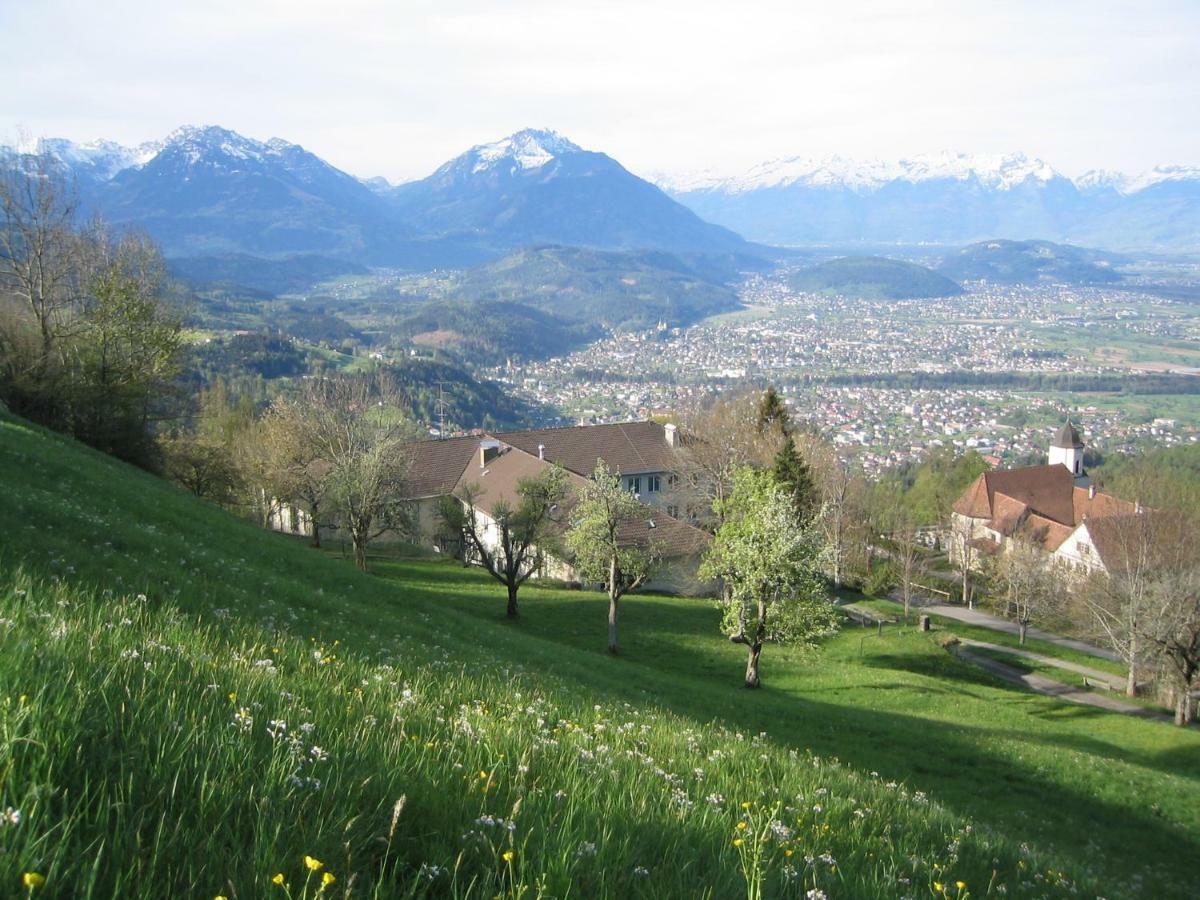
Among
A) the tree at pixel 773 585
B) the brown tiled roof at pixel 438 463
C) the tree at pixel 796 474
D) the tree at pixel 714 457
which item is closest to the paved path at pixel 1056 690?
the tree at pixel 796 474

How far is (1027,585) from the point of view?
201 ft

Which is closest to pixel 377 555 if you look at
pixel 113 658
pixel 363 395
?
pixel 363 395

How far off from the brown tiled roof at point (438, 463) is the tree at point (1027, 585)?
4991cm

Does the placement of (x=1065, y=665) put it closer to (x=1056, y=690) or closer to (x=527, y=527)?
(x=1056, y=690)

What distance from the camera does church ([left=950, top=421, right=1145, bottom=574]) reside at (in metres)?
75.4

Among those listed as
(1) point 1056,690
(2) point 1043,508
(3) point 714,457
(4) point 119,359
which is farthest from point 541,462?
(2) point 1043,508

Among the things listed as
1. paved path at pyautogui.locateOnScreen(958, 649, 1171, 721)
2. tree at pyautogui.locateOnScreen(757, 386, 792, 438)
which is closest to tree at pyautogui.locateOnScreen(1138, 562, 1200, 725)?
paved path at pyautogui.locateOnScreen(958, 649, 1171, 721)

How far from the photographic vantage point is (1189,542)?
53.9 m

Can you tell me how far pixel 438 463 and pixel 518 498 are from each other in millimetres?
17887

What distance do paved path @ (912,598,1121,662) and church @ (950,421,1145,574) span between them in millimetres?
7613

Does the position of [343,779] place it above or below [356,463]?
below

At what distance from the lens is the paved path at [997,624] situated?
60.3 m

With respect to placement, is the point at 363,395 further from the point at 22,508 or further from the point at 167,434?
the point at 22,508

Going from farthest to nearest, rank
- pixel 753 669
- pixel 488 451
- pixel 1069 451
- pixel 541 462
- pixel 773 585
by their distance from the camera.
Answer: pixel 1069 451, pixel 488 451, pixel 541 462, pixel 773 585, pixel 753 669
